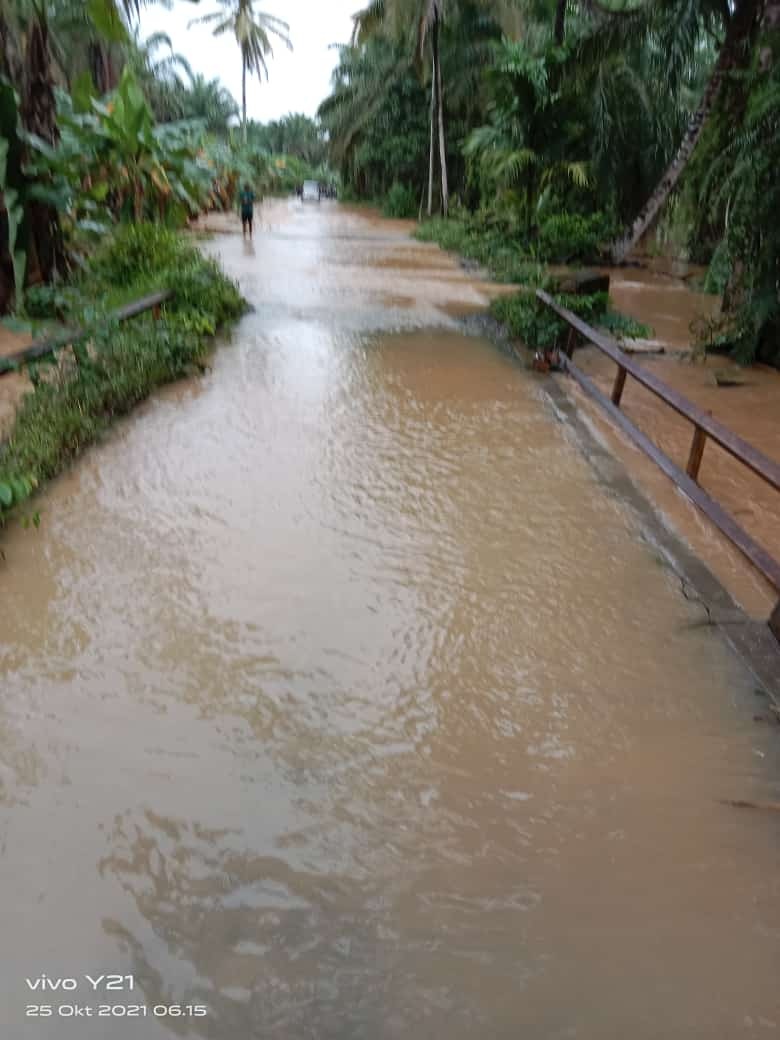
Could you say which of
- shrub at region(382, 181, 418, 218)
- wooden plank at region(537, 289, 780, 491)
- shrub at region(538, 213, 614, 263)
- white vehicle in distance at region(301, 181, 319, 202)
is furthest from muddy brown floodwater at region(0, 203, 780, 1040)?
white vehicle in distance at region(301, 181, 319, 202)

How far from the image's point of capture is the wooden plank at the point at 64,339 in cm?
500

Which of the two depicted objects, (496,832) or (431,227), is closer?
(496,832)

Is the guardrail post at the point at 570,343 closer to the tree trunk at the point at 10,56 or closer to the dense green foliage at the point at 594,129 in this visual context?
the dense green foliage at the point at 594,129

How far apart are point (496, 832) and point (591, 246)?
17516mm

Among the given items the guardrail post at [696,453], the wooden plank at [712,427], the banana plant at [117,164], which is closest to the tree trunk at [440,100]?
the banana plant at [117,164]

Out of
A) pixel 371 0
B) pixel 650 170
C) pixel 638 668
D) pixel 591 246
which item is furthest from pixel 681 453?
pixel 371 0

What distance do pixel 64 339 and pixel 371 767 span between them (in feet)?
15.7

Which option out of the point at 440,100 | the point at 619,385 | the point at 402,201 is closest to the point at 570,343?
the point at 619,385

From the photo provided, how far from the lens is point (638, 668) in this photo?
11.2 feet

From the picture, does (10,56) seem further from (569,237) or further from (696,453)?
(569,237)

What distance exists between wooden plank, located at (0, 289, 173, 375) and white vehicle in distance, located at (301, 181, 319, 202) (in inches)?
1488

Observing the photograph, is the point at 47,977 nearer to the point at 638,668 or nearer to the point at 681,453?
the point at 638,668

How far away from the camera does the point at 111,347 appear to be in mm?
6711

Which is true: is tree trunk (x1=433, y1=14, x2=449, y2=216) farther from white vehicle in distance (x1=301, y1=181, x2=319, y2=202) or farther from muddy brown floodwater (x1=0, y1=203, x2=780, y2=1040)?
muddy brown floodwater (x1=0, y1=203, x2=780, y2=1040)
